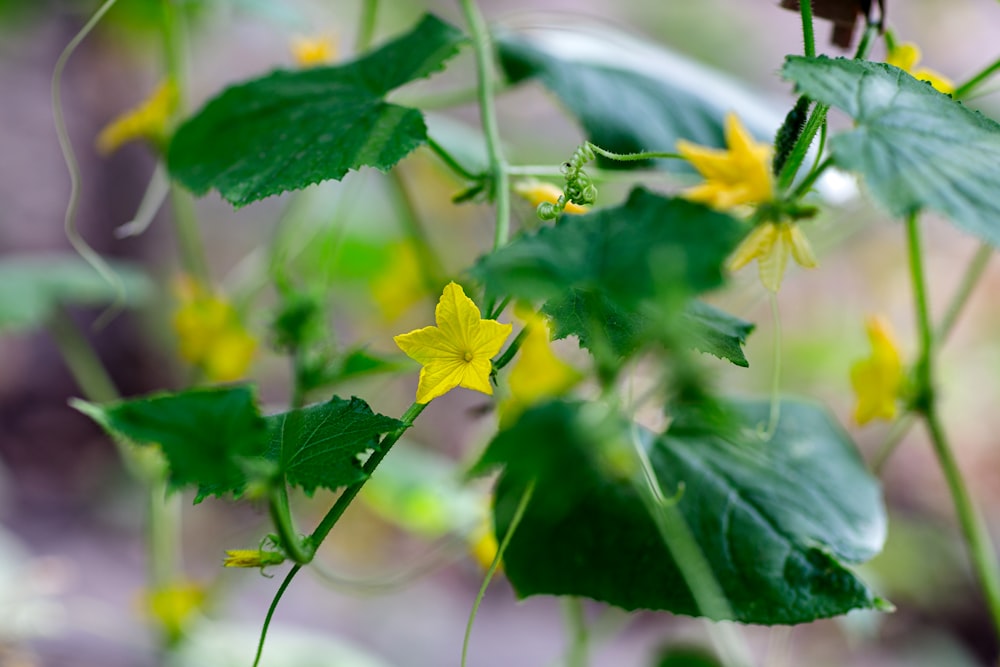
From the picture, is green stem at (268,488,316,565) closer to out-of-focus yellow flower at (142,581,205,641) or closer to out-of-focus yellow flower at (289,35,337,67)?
out-of-focus yellow flower at (289,35,337,67)

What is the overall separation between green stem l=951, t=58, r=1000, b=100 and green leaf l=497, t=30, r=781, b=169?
183mm

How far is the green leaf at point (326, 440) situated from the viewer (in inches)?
13.0

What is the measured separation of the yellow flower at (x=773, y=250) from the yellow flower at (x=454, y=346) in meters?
0.11

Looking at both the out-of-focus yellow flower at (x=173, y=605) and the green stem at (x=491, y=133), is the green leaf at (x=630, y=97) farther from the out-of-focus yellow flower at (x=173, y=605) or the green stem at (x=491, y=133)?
the out-of-focus yellow flower at (x=173, y=605)

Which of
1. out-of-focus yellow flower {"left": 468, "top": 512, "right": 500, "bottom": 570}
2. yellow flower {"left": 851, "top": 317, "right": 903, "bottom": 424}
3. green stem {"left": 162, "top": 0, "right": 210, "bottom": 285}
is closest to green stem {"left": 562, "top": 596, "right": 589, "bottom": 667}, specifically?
out-of-focus yellow flower {"left": 468, "top": 512, "right": 500, "bottom": 570}

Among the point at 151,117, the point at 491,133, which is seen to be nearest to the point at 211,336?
the point at 151,117

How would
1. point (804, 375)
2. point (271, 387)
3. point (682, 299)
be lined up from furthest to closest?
point (271, 387), point (804, 375), point (682, 299)

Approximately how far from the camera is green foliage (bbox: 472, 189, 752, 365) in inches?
9.0

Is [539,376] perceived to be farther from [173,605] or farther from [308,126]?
[173,605]

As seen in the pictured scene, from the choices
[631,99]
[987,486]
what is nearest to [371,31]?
[631,99]

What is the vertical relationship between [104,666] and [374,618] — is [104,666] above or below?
above

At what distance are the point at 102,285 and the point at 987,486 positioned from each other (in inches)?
81.7

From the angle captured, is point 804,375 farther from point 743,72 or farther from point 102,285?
point 102,285

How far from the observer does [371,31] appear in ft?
2.18
